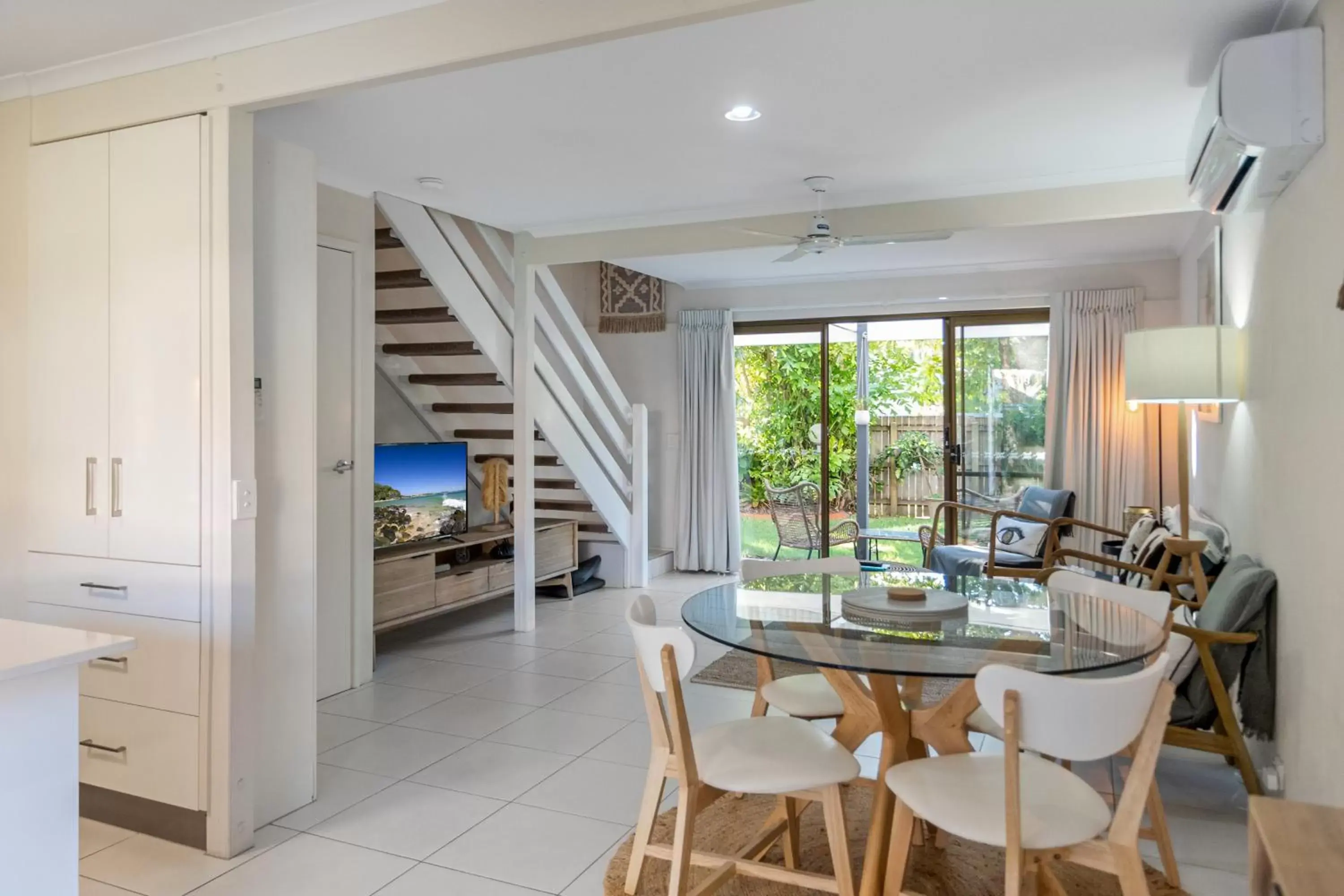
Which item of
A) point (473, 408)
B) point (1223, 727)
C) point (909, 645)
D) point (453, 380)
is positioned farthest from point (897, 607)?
point (473, 408)

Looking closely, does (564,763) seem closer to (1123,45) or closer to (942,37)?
(942,37)

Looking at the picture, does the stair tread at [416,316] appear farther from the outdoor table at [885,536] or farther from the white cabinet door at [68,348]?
the outdoor table at [885,536]

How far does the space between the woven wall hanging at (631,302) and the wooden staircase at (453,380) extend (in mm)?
1734

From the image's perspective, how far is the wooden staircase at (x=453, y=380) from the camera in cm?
538

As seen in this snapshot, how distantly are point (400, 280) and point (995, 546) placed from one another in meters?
4.15

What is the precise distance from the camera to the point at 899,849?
2.08m

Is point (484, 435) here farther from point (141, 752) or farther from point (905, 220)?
point (141, 752)

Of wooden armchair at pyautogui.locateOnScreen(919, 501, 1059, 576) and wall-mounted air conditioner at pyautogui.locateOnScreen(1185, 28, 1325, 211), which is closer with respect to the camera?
wall-mounted air conditioner at pyautogui.locateOnScreen(1185, 28, 1325, 211)

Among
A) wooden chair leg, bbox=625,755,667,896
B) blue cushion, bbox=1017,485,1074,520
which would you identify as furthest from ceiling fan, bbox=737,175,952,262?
wooden chair leg, bbox=625,755,667,896

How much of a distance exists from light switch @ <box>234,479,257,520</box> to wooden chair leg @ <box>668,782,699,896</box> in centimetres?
157

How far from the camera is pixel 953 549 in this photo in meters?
5.98

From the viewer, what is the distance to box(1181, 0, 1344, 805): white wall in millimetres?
2275

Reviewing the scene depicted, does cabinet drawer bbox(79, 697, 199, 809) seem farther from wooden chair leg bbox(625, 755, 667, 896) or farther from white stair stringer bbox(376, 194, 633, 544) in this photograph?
white stair stringer bbox(376, 194, 633, 544)

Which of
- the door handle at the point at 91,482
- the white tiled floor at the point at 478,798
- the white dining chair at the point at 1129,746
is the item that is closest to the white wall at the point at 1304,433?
the white dining chair at the point at 1129,746
